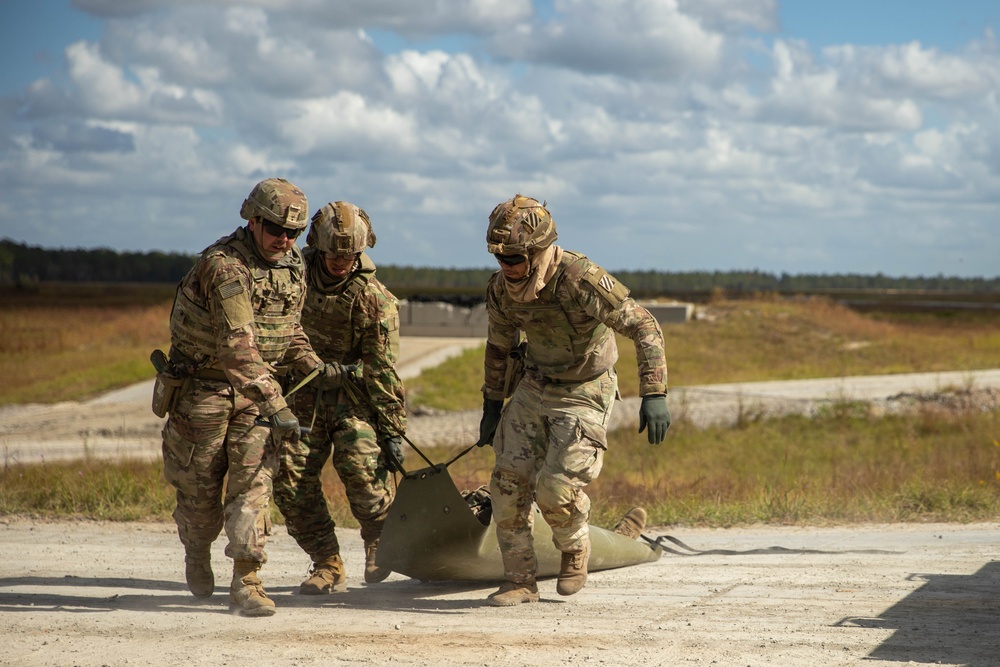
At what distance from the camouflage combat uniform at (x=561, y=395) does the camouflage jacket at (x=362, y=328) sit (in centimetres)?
66

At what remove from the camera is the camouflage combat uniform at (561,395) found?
18.7 feet

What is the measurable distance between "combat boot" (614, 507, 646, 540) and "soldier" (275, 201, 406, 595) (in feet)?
5.24

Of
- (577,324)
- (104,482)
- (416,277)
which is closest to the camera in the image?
(577,324)

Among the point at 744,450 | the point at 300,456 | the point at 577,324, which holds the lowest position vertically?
the point at 744,450

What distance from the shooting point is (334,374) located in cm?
600

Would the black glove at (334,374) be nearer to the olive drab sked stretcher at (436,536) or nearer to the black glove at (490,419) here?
the olive drab sked stretcher at (436,536)

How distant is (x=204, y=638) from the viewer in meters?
5.16

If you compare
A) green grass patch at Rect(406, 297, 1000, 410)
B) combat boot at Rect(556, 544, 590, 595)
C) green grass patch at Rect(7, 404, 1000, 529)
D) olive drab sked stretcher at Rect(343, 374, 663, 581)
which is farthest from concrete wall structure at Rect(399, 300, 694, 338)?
combat boot at Rect(556, 544, 590, 595)

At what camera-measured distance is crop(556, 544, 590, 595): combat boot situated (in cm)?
583

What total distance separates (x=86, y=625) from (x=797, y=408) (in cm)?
1545

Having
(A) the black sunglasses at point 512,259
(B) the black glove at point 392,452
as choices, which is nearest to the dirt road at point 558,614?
(B) the black glove at point 392,452

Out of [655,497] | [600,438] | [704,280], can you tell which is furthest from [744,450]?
[704,280]

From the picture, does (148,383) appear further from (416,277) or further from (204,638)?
(416,277)

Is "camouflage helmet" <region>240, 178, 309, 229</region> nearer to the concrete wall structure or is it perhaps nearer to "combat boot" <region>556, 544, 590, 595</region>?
"combat boot" <region>556, 544, 590, 595</region>
